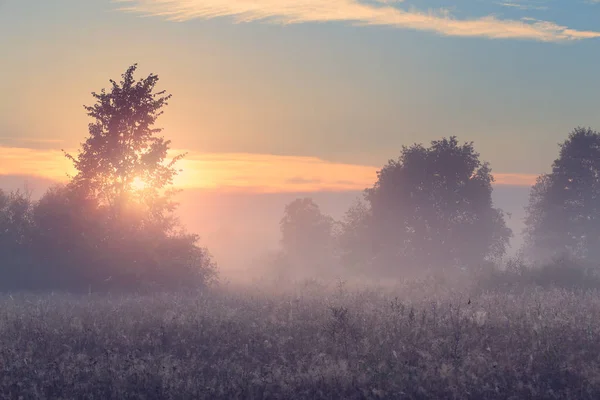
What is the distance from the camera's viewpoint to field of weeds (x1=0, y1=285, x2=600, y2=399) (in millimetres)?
11469

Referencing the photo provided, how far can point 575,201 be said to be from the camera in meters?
50.7

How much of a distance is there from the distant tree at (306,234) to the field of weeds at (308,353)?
57.4 metres

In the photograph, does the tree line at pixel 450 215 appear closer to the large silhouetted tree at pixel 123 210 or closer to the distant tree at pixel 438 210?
the distant tree at pixel 438 210

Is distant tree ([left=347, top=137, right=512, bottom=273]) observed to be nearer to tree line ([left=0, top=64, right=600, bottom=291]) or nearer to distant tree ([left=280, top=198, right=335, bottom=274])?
tree line ([left=0, top=64, right=600, bottom=291])

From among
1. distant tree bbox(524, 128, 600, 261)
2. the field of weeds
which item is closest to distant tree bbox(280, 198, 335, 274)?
distant tree bbox(524, 128, 600, 261)

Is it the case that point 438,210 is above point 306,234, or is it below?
above

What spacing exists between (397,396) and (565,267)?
2526cm

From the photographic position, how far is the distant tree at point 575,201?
4947 cm

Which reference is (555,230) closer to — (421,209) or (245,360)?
(421,209)

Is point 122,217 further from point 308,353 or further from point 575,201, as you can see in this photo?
point 575,201

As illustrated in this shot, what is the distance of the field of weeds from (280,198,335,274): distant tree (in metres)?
57.4

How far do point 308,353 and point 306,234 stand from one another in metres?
62.3

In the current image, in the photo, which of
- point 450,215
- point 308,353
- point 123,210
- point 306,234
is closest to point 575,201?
point 450,215

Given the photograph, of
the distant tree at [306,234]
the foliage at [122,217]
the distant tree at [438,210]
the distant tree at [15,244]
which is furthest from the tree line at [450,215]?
the distant tree at [15,244]
